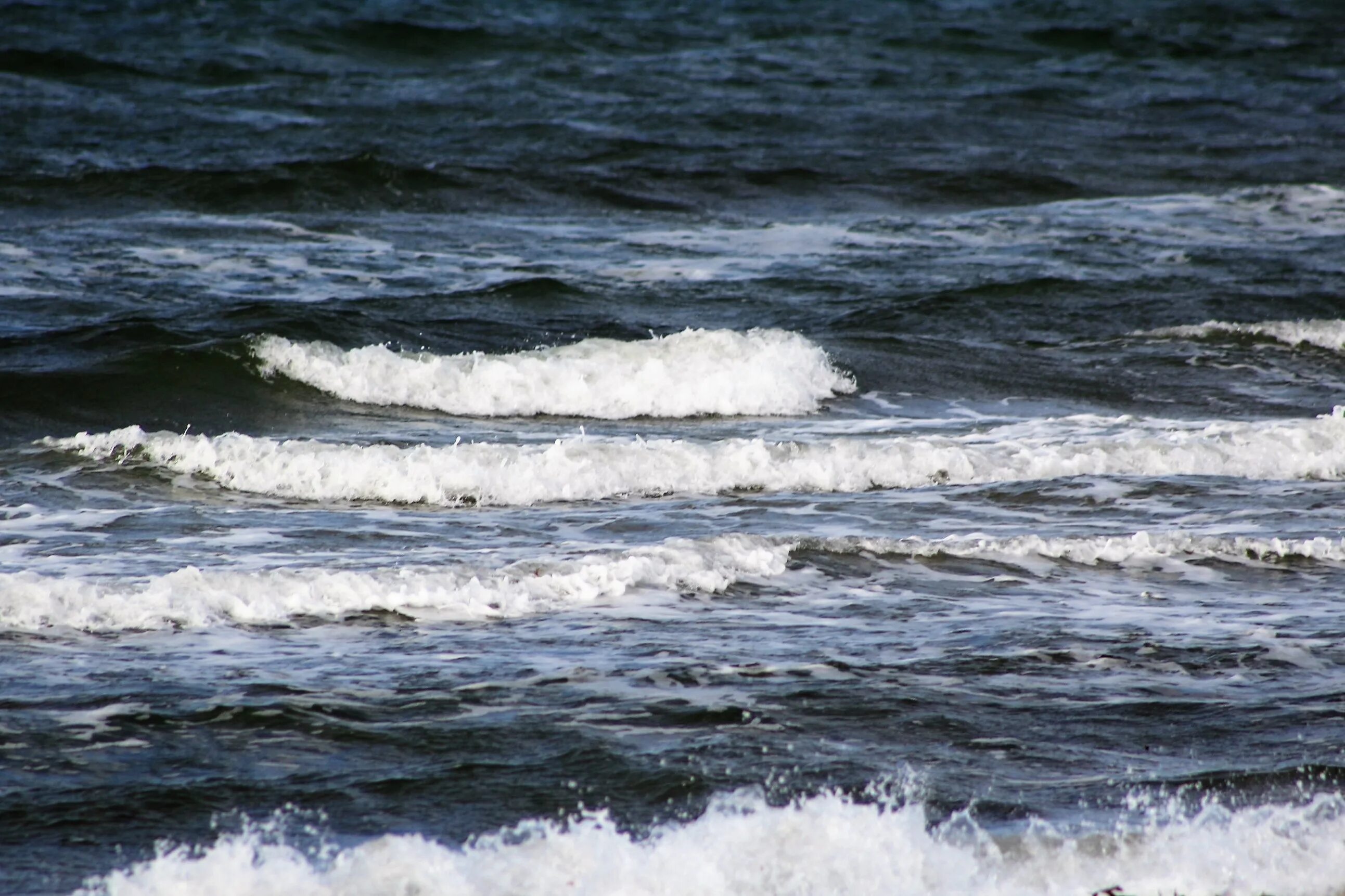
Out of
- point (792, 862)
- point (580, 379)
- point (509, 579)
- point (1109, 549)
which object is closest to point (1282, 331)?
point (580, 379)

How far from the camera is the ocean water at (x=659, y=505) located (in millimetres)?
4473

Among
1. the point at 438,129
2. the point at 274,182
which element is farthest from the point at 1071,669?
the point at 438,129

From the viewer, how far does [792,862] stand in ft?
13.9

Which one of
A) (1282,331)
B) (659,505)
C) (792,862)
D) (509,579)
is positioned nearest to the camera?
(792,862)

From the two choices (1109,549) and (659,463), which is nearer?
(1109,549)

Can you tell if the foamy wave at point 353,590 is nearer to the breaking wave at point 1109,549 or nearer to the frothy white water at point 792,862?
the breaking wave at point 1109,549

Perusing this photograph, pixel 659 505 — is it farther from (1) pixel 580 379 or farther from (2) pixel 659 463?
(1) pixel 580 379

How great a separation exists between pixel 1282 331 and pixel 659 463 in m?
6.72

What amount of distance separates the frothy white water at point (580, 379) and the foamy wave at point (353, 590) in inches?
159

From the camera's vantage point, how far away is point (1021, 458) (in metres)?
9.28

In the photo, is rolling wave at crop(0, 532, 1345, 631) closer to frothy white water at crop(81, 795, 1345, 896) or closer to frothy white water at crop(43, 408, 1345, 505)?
frothy white water at crop(43, 408, 1345, 505)

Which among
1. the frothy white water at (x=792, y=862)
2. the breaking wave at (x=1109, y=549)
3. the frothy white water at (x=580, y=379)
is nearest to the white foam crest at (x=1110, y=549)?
the breaking wave at (x=1109, y=549)

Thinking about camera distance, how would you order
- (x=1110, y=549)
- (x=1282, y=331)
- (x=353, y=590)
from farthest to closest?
(x=1282, y=331)
(x=1110, y=549)
(x=353, y=590)

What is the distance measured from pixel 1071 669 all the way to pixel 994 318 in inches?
327
